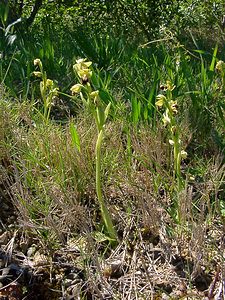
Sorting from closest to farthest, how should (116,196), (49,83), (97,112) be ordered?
(97,112)
(116,196)
(49,83)

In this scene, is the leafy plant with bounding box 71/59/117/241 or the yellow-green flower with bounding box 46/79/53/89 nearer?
the leafy plant with bounding box 71/59/117/241

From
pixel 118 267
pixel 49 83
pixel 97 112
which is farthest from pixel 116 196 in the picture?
pixel 49 83

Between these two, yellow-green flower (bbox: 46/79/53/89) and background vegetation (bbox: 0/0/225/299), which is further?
yellow-green flower (bbox: 46/79/53/89)

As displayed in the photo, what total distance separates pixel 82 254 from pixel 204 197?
45 centimetres

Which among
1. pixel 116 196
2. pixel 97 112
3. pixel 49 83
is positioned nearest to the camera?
pixel 97 112

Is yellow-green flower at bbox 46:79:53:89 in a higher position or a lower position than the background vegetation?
higher

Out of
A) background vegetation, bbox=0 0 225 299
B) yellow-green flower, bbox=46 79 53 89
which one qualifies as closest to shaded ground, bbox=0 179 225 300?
background vegetation, bbox=0 0 225 299

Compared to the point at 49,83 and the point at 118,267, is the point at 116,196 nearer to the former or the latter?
the point at 118,267

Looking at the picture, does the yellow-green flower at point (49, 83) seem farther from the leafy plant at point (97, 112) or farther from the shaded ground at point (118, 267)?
the shaded ground at point (118, 267)

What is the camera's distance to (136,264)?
1628 mm

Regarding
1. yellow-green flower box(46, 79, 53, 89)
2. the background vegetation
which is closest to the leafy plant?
the background vegetation

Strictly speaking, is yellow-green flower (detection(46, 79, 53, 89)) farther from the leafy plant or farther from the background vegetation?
the leafy plant

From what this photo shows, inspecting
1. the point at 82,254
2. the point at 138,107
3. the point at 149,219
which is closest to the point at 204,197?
the point at 149,219

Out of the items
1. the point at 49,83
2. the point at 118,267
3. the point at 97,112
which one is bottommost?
the point at 118,267
